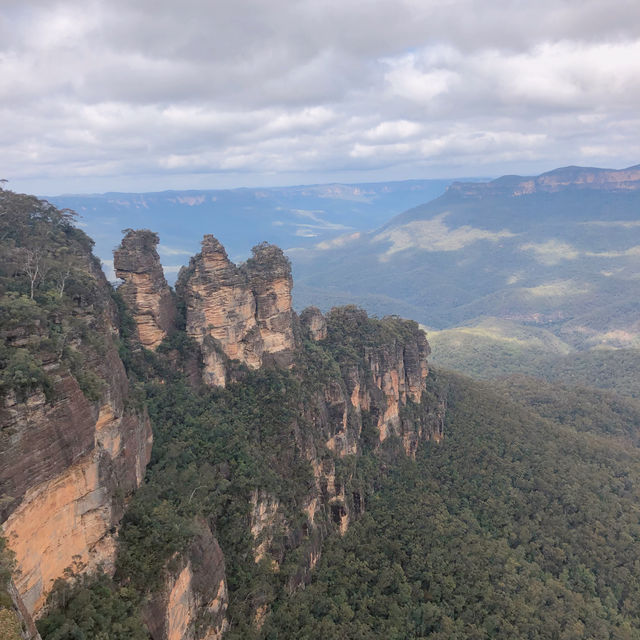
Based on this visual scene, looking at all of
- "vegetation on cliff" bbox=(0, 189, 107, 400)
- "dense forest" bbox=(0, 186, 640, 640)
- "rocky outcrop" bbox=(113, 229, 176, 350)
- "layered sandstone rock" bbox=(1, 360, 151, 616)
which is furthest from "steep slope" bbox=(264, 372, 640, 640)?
"rocky outcrop" bbox=(113, 229, 176, 350)

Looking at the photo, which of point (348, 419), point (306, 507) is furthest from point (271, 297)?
point (306, 507)

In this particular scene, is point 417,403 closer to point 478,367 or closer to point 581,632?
point 581,632

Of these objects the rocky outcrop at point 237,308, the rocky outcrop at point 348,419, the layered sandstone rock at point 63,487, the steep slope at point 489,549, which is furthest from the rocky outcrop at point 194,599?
the rocky outcrop at point 237,308

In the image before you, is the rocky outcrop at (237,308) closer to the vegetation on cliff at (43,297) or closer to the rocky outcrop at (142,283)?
the rocky outcrop at (142,283)

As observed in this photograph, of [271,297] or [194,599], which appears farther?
[271,297]

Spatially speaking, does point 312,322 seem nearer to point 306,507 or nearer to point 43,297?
point 306,507
